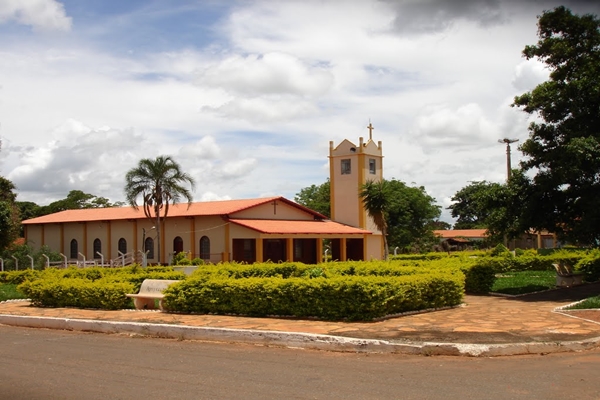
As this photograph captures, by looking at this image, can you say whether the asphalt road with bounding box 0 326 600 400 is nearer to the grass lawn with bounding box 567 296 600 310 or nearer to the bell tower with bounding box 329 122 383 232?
the grass lawn with bounding box 567 296 600 310

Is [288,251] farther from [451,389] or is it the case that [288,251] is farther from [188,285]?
[451,389]

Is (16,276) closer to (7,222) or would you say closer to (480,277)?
(7,222)

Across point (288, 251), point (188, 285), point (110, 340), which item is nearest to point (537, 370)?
point (110, 340)

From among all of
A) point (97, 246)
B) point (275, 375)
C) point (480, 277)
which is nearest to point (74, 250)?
point (97, 246)

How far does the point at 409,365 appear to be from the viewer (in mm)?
7594

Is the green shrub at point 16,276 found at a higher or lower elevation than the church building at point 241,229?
lower

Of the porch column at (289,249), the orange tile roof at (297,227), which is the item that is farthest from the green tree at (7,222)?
the porch column at (289,249)

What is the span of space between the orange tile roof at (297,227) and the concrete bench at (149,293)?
1949 cm

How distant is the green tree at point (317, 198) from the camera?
2467 inches

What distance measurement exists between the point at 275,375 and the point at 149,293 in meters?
7.31

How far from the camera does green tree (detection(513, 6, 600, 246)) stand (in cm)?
1573

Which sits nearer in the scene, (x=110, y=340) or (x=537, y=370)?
(x=537, y=370)

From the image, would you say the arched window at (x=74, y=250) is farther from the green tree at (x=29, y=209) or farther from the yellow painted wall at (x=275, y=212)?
the green tree at (x=29, y=209)

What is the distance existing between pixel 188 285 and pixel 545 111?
1044 cm
